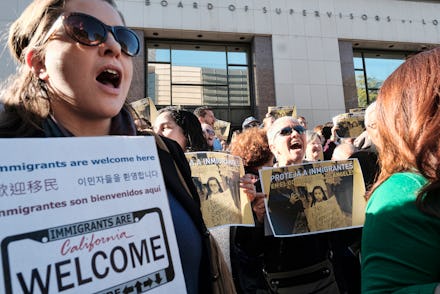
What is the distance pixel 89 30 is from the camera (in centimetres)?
110

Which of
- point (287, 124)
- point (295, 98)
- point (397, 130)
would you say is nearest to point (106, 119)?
point (397, 130)

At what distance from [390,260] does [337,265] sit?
169 centimetres

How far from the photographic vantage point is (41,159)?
0.85 metres

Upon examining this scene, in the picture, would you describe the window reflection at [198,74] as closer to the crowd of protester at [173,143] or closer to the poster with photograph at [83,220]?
the crowd of protester at [173,143]

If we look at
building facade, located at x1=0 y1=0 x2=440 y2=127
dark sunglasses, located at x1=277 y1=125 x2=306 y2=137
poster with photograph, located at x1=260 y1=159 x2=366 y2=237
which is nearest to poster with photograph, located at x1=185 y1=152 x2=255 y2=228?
poster with photograph, located at x1=260 y1=159 x2=366 y2=237

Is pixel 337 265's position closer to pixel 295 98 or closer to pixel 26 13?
pixel 26 13

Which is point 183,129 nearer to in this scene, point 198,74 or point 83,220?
point 83,220

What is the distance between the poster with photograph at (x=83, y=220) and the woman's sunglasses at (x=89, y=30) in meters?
0.35

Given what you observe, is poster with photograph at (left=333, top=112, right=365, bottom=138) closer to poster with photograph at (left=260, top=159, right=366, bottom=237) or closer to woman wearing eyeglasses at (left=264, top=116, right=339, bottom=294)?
poster with photograph at (left=260, top=159, right=366, bottom=237)

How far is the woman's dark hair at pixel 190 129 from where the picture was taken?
9.25ft

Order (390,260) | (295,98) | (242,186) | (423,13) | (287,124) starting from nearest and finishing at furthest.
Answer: (390,260), (242,186), (287,124), (295,98), (423,13)

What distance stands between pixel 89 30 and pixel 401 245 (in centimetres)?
117

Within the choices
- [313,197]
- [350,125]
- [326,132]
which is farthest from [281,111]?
[313,197]

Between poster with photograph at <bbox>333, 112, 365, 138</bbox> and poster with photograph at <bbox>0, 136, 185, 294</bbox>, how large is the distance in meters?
5.47
